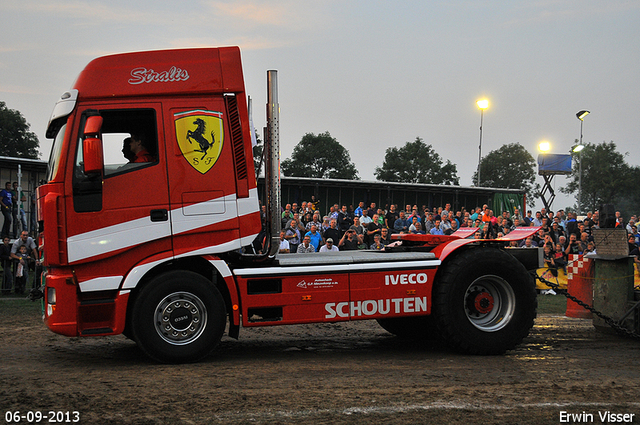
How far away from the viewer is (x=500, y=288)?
7809 millimetres

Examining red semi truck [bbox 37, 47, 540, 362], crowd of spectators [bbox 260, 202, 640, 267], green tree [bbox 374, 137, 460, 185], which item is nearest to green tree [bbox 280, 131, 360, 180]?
green tree [bbox 374, 137, 460, 185]

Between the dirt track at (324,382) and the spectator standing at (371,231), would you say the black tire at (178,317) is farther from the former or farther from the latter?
the spectator standing at (371,231)

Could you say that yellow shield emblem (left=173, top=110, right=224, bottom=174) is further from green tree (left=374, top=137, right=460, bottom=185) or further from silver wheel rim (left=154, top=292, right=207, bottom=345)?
green tree (left=374, top=137, right=460, bottom=185)

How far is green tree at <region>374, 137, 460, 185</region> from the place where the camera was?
266 feet

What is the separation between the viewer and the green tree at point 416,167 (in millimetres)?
81125

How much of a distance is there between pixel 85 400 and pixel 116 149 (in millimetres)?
2749

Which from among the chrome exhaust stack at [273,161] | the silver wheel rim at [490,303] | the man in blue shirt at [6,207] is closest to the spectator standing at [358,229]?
the silver wheel rim at [490,303]

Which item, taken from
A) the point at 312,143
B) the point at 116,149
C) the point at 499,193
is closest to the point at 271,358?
the point at 116,149

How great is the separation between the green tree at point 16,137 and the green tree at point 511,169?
61.4m

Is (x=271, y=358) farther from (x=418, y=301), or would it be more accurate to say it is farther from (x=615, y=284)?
(x=615, y=284)

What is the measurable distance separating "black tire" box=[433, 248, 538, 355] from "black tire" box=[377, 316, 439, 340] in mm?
1002

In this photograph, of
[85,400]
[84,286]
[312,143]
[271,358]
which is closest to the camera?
[85,400]

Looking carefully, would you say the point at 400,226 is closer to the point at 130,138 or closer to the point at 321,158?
the point at 130,138

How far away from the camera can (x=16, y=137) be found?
57656 millimetres
